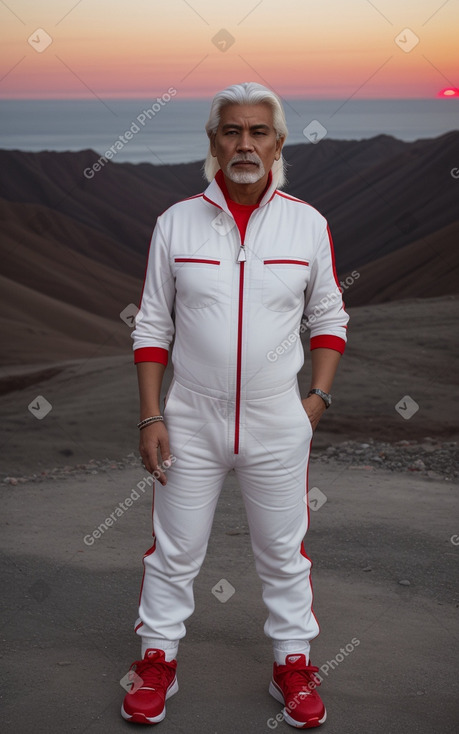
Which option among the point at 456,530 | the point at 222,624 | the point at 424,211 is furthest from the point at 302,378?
the point at 222,624

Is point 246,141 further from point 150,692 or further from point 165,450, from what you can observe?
point 150,692

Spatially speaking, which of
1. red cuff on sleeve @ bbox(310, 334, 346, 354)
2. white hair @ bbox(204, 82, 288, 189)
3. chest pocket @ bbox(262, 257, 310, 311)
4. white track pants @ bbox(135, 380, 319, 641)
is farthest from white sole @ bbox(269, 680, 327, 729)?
white hair @ bbox(204, 82, 288, 189)

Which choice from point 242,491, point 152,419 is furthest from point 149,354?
point 242,491

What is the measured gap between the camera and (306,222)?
2.04m

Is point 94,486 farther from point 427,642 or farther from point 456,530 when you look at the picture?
point 427,642

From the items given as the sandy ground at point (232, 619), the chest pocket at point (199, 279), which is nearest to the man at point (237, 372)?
the chest pocket at point (199, 279)

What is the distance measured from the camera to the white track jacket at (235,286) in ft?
6.49

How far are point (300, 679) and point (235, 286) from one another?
1.01 meters

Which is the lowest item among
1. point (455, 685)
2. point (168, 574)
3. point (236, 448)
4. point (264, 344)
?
point (455, 685)

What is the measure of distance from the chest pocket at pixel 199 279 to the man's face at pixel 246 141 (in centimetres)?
20

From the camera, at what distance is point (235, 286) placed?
198 cm

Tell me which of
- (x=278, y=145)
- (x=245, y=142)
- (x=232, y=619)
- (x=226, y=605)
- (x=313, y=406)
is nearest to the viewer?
(x=245, y=142)

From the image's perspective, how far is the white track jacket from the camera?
198 centimetres

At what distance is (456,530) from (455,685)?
1.38m
